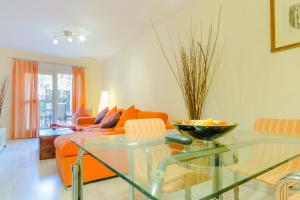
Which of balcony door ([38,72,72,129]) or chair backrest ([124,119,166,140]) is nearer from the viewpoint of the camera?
chair backrest ([124,119,166,140])

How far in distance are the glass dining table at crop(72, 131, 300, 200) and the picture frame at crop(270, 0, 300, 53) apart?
84 cm

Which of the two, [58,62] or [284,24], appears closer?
[284,24]

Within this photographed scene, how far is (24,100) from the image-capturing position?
4844 millimetres

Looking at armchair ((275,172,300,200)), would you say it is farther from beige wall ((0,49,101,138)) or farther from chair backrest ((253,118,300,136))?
beige wall ((0,49,101,138))

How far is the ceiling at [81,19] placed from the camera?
2666 mm

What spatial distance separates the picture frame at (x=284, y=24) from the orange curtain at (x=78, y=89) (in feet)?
16.1

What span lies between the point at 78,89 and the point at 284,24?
507 cm

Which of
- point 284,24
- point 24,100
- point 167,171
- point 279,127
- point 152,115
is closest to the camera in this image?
point 167,171

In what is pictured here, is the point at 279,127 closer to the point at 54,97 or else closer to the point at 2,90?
the point at 2,90

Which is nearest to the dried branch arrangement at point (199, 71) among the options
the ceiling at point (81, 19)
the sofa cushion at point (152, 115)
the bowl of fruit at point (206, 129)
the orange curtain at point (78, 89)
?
the sofa cushion at point (152, 115)

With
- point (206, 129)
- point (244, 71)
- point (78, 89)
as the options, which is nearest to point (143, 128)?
point (206, 129)

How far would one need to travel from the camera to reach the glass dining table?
834mm

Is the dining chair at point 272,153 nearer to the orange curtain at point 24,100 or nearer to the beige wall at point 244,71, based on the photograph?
the beige wall at point 244,71

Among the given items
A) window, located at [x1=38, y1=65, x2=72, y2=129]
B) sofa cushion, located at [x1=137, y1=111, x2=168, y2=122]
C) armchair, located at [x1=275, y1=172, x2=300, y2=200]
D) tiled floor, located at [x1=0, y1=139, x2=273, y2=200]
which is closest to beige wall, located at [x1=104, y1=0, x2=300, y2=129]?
sofa cushion, located at [x1=137, y1=111, x2=168, y2=122]
